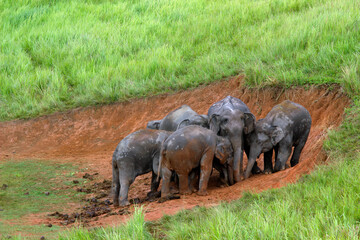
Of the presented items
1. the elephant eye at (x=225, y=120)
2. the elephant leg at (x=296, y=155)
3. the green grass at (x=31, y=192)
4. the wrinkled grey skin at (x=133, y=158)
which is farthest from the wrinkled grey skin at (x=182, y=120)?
the green grass at (x=31, y=192)

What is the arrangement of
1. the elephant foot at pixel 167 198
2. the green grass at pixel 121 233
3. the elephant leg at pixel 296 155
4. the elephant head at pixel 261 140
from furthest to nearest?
the elephant leg at pixel 296 155, the elephant head at pixel 261 140, the elephant foot at pixel 167 198, the green grass at pixel 121 233

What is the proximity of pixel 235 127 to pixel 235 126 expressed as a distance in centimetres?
2

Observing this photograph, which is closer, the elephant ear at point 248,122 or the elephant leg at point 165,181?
the elephant leg at point 165,181

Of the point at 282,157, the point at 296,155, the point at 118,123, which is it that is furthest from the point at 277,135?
the point at 118,123

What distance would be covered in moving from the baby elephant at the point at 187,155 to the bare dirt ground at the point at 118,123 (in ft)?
1.35

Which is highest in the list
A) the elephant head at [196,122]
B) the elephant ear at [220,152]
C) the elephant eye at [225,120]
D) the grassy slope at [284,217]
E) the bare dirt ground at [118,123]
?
the grassy slope at [284,217]

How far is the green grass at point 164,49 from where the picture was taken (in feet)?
34.7

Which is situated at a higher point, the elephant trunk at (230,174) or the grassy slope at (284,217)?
the grassy slope at (284,217)

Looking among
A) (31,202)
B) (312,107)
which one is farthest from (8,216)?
(312,107)

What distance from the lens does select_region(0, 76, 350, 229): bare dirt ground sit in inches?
352

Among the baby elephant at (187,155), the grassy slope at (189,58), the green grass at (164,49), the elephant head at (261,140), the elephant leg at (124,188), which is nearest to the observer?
the grassy slope at (189,58)

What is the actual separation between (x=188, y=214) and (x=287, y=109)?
130 inches

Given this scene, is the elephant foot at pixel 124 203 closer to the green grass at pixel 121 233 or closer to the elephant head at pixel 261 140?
the elephant head at pixel 261 140

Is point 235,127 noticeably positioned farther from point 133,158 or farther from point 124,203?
point 124,203
